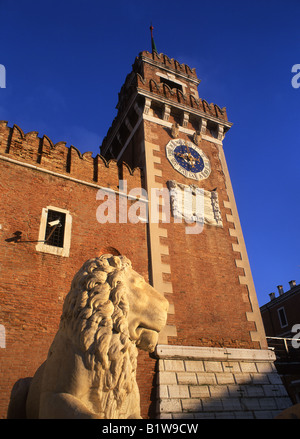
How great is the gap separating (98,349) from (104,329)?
179mm

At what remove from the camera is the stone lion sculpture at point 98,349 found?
96.7 inches

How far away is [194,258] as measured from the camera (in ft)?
34.6

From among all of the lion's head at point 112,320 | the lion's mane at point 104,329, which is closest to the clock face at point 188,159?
the lion's head at point 112,320

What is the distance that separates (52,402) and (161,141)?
11.4 meters

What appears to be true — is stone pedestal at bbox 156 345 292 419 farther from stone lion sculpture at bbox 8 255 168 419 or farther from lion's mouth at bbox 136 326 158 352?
stone lion sculpture at bbox 8 255 168 419

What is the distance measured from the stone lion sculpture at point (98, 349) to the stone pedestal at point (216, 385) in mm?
5421

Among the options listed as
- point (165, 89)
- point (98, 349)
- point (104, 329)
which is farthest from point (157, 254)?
point (165, 89)

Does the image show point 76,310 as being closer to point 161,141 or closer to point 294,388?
point 161,141

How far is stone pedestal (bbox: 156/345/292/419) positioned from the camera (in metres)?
7.69

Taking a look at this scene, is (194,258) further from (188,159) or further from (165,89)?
(165,89)

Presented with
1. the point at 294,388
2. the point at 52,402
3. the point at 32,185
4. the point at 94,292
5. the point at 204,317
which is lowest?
the point at 52,402

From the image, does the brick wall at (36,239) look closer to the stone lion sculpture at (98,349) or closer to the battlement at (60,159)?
the battlement at (60,159)

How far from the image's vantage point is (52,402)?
2406 mm

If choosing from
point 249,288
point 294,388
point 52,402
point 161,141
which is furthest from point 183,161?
point 52,402
